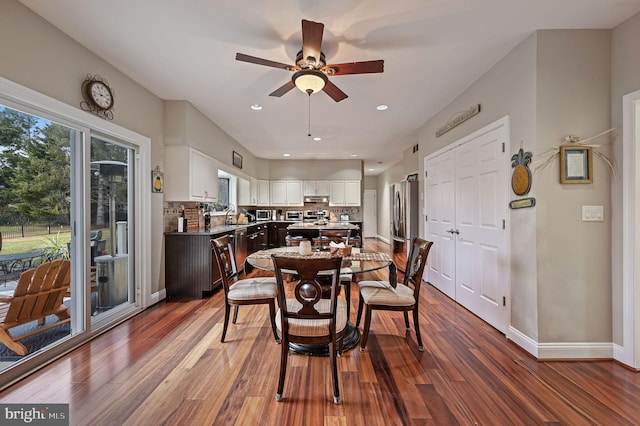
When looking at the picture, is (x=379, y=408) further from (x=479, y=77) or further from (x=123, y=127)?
(x=123, y=127)

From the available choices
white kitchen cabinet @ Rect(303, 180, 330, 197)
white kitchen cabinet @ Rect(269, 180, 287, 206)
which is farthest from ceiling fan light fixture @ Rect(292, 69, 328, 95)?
white kitchen cabinet @ Rect(269, 180, 287, 206)

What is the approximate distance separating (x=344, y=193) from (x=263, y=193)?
2.26m

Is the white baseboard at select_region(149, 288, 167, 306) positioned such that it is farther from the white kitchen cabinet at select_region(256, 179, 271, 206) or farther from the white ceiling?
the white kitchen cabinet at select_region(256, 179, 271, 206)

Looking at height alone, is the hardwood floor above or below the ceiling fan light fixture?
below

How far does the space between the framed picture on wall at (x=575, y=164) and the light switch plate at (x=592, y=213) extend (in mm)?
221

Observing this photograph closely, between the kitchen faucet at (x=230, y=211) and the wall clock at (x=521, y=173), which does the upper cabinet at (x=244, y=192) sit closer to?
the kitchen faucet at (x=230, y=211)

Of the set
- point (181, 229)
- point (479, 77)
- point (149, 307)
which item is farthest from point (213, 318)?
point (479, 77)

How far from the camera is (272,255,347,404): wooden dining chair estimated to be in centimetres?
165

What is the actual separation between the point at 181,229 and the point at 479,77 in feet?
13.4

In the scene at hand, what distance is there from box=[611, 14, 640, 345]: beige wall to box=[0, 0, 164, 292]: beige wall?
14.6ft

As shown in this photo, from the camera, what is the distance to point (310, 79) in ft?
7.20

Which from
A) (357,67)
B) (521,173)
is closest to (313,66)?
(357,67)

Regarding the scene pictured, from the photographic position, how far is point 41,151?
2.17m

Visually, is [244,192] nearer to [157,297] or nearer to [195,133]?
[195,133]
